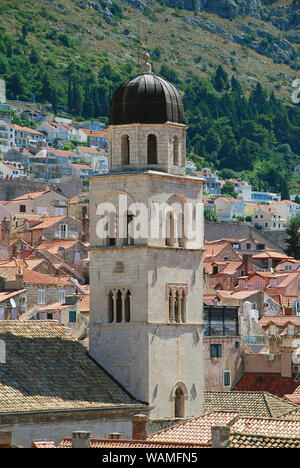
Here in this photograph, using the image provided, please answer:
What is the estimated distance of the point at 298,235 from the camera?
5782 inches

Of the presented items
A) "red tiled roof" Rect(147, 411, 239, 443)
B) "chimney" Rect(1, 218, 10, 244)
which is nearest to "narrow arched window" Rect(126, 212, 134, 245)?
"red tiled roof" Rect(147, 411, 239, 443)

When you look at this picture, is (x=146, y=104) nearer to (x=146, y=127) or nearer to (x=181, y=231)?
(x=146, y=127)

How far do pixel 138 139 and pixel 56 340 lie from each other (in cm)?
713

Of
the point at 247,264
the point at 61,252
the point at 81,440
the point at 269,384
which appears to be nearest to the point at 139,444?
the point at 81,440

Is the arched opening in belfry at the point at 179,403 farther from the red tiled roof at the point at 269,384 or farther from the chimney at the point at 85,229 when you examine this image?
the chimney at the point at 85,229

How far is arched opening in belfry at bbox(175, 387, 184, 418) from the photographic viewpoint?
5191 cm

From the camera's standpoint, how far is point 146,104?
5194 cm

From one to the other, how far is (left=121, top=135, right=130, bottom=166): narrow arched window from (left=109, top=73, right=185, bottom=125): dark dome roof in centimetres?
59

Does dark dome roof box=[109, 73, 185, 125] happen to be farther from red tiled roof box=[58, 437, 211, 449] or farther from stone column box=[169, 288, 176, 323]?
red tiled roof box=[58, 437, 211, 449]

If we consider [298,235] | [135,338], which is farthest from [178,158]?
[298,235]

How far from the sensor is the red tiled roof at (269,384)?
2640 inches

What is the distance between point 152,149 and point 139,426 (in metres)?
9.14

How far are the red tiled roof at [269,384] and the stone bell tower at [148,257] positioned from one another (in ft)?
48.5
